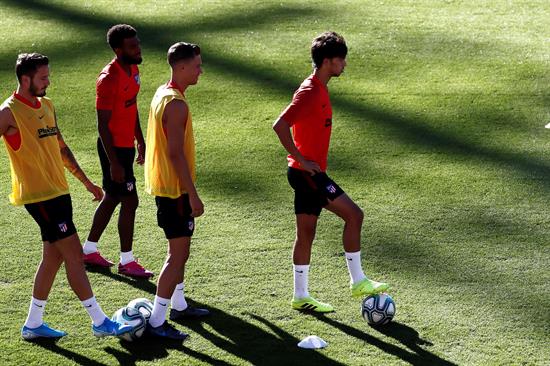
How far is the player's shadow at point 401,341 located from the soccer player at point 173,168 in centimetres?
113

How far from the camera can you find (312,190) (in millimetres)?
6852

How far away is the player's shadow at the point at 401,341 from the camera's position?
6293 millimetres

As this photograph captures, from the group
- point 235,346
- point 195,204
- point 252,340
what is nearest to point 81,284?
point 195,204

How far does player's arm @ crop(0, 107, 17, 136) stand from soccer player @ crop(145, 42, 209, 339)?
859 mm

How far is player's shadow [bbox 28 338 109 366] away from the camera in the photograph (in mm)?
6293

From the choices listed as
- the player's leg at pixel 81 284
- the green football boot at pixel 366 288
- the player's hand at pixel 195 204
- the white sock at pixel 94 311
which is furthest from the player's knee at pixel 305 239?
the white sock at pixel 94 311

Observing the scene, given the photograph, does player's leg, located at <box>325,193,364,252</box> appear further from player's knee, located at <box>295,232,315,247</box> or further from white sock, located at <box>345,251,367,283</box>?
player's knee, located at <box>295,232,315,247</box>

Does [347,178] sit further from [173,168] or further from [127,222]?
[173,168]

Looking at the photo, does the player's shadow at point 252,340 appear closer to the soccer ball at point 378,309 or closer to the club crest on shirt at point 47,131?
the soccer ball at point 378,309

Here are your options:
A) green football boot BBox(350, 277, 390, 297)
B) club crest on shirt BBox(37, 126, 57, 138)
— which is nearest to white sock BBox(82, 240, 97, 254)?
club crest on shirt BBox(37, 126, 57, 138)

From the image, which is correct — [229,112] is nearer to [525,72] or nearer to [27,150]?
[525,72]

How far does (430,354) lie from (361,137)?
4.51 m

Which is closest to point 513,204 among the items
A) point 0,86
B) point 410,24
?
point 410,24

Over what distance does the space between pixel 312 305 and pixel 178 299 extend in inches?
37.6
